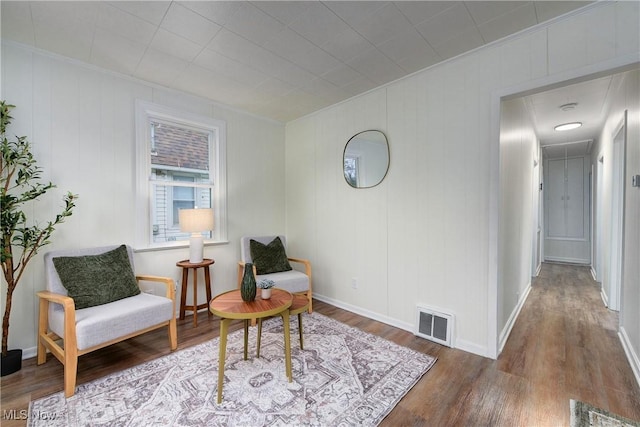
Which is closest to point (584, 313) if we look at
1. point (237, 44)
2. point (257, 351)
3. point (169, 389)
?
point (257, 351)

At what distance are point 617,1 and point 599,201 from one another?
4091 millimetres

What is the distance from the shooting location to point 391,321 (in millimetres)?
2928

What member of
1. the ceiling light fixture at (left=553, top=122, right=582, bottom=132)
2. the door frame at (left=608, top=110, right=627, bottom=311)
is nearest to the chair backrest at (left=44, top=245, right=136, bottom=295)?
the door frame at (left=608, top=110, right=627, bottom=311)

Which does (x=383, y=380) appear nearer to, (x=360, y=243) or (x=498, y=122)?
(x=360, y=243)

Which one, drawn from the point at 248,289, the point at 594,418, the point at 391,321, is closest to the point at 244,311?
the point at 248,289

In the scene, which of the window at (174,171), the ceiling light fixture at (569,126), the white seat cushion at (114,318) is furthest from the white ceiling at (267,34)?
the ceiling light fixture at (569,126)

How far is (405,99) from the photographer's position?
9.20 feet

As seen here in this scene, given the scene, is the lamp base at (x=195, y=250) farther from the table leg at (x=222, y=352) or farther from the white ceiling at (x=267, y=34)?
the white ceiling at (x=267, y=34)

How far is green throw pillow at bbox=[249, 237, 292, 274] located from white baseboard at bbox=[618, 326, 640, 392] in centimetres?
303

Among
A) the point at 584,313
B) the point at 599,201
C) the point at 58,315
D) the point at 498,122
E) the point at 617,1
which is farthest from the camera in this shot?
the point at 599,201

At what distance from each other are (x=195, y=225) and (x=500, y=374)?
9.80ft

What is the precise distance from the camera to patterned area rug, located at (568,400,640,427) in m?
1.54

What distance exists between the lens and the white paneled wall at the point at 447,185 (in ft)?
6.43

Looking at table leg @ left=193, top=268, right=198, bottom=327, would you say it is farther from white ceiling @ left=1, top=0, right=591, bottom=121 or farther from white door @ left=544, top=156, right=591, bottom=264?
white door @ left=544, top=156, right=591, bottom=264
